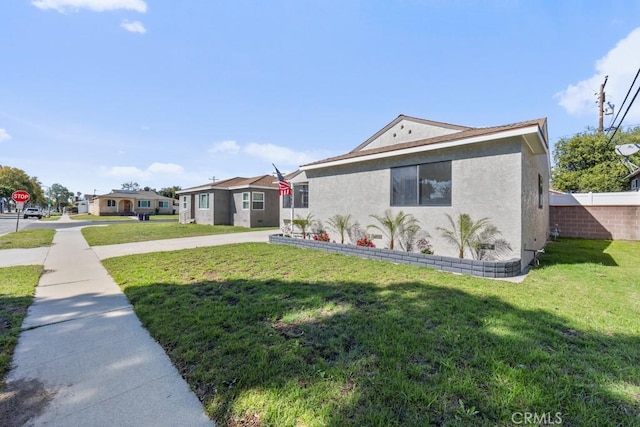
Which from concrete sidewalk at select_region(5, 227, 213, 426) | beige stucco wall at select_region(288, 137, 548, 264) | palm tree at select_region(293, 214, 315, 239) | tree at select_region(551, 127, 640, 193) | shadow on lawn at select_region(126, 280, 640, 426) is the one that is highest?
tree at select_region(551, 127, 640, 193)

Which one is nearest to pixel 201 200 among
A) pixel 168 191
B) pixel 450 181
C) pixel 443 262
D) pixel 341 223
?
pixel 341 223

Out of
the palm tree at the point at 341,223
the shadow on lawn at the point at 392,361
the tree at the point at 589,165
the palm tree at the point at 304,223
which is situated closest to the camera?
the shadow on lawn at the point at 392,361

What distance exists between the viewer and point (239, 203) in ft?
68.1

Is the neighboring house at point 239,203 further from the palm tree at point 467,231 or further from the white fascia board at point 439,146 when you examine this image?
the palm tree at point 467,231

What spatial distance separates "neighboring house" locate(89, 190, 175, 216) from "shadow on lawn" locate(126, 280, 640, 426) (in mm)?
50250

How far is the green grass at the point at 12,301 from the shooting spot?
9.86 ft

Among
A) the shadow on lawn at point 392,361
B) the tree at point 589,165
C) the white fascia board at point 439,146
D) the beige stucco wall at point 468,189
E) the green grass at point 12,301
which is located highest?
the tree at point 589,165

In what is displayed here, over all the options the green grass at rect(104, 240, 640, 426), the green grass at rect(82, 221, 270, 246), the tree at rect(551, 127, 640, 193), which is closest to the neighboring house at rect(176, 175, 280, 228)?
the green grass at rect(82, 221, 270, 246)

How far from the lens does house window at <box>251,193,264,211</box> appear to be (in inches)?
775

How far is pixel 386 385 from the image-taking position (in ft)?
7.39

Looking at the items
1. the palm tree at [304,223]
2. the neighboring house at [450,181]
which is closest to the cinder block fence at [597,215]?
the neighboring house at [450,181]

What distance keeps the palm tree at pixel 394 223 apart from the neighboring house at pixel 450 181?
7.1 inches

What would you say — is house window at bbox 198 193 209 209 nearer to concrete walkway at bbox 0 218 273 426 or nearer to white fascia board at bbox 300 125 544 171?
white fascia board at bbox 300 125 544 171

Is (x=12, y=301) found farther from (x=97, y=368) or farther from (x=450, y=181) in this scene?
(x=450, y=181)
